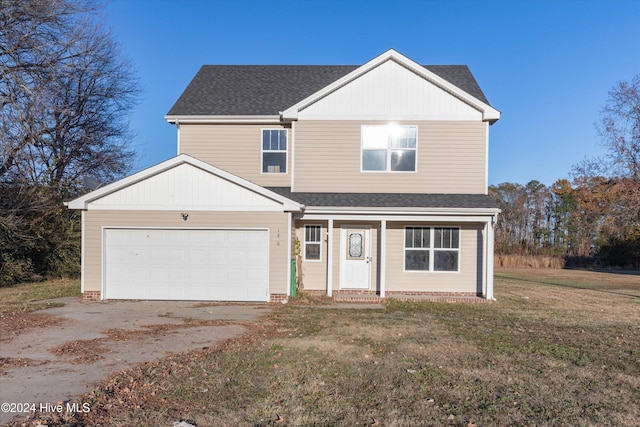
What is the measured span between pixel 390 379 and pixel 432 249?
8.26 metres

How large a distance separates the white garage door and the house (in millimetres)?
27

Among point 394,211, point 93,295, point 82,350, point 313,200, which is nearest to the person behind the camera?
point 82,350

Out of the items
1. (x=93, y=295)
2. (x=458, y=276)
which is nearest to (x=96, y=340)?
(x=93, y=295)

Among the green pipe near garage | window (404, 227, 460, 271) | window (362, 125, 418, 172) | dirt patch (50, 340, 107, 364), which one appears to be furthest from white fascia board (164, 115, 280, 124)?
dirt patch (50, 340, 107, 364)

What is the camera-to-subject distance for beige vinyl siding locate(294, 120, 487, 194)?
13.0 m

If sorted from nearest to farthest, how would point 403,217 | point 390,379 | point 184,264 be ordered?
1. point 390,379
2. point 184,264
3. point 403,217

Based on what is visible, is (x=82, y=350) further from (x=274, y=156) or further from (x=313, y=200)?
(x=274, y=156)

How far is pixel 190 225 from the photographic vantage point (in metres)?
11.6

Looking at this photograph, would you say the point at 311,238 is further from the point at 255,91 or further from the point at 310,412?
the point at 310,412

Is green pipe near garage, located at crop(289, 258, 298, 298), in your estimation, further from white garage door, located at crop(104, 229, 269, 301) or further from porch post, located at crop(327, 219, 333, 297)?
porch post, located at crop(327, 219, 333, 297)

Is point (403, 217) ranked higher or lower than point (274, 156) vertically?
lower

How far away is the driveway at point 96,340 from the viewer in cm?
508

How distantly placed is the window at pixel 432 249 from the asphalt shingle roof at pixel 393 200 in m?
1.08

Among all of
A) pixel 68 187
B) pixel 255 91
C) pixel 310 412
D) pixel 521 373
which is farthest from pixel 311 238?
pixel 68 187
